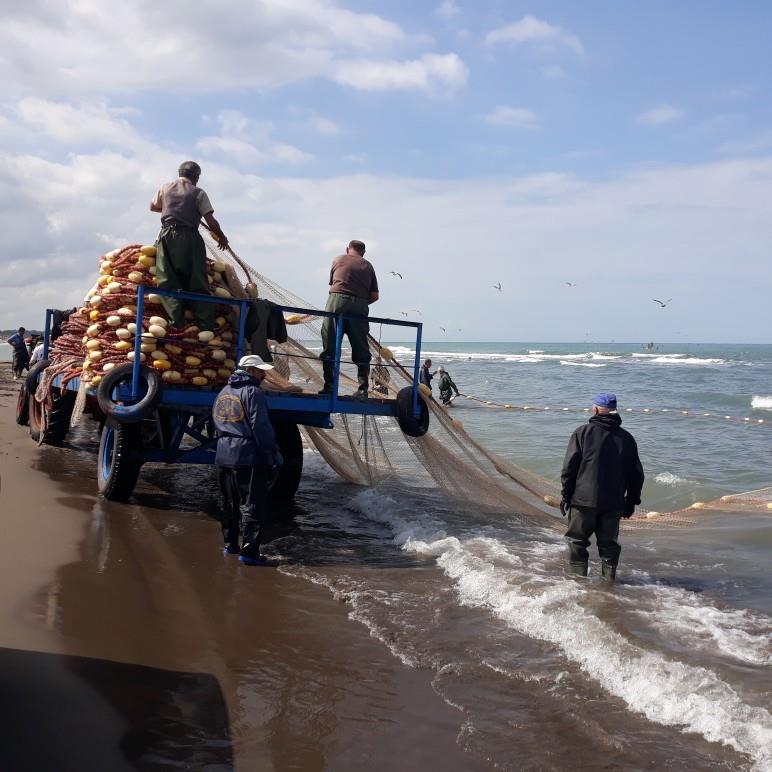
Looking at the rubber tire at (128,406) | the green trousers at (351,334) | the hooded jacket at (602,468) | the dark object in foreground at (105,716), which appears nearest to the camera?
the dark object in foreground at (105,716)

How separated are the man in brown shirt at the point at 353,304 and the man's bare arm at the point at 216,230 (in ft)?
3.53

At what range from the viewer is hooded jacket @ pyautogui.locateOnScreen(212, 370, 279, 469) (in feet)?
18.4

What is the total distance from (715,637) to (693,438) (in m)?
12.1

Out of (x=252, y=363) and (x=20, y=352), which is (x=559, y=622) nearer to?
(x=252, y=363)

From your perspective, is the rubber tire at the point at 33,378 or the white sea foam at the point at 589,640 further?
the rubber tire at the point at 33,378

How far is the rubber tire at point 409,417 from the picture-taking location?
7.27m

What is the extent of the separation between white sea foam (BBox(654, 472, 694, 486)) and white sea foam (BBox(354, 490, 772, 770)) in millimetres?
5023

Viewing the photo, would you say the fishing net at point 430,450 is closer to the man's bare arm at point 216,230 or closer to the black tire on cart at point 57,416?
the man's bare arm at point 216,230

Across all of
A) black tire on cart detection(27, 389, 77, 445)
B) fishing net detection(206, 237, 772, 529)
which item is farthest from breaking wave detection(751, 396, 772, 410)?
black tire on cart detection(27, 389, 77, 445)

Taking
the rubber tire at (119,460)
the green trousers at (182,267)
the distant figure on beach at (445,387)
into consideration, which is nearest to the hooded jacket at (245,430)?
the green trousers at (182,267)

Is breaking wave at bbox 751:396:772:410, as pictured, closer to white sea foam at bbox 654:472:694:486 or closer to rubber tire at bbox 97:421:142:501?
white sea foam at bbox 654:472:694:486

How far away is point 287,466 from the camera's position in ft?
27.1

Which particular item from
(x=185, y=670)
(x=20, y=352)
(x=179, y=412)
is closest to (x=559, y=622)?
(x=185, y=670)

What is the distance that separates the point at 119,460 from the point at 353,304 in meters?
2.59
